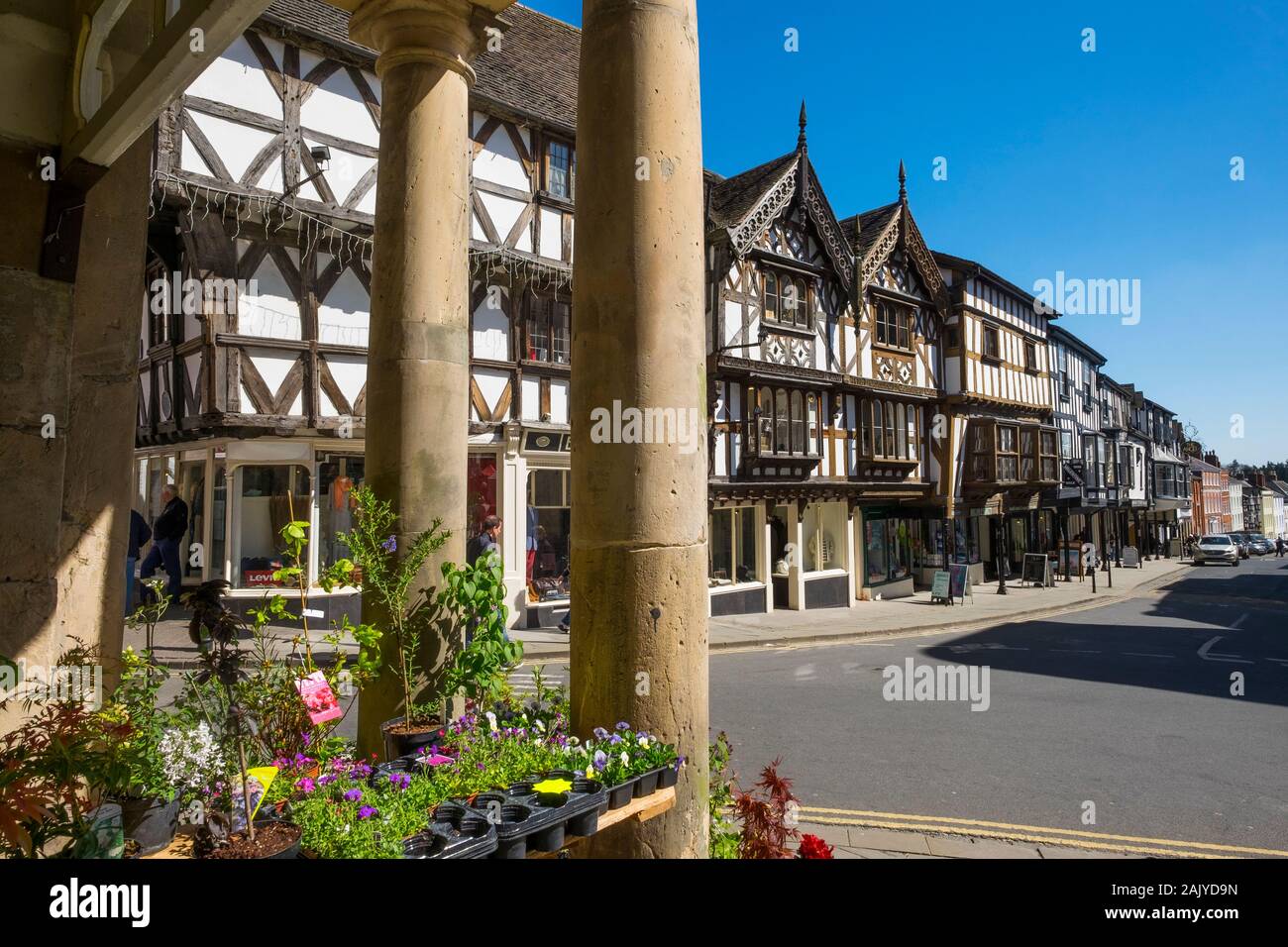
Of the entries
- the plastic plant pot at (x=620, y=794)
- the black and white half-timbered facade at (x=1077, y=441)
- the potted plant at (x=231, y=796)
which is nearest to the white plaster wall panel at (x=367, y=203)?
the potted plant at (x=231, y=796)

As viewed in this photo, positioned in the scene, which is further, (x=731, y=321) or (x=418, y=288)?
(x=731, y=321)

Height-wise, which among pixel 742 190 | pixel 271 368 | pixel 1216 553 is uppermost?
pixel 742 190

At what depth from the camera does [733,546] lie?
63.0 feet

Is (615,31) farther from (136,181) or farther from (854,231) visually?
(854,231)

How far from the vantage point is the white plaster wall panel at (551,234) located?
15.1 m

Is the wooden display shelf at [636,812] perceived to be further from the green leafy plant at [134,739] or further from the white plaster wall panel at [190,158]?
the white plaster wall panel at [190,158]

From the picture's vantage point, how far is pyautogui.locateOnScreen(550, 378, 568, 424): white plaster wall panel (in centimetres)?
1536

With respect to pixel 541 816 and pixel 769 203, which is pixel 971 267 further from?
pixel 541 816

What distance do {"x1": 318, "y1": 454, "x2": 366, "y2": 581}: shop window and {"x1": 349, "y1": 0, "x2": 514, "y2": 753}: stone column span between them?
32.2 ft

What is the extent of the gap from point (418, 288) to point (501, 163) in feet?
37.1

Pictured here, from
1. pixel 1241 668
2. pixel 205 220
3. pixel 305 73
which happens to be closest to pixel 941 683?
pixel 1241 668

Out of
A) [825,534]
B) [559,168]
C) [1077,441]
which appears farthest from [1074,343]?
[559,168]

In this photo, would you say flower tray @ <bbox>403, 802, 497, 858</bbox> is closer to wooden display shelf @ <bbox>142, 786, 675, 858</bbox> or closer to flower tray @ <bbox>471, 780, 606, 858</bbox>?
flower tray @ <bbox>471, 780, 606, 858</bbox>

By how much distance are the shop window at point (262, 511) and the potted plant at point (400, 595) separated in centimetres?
1002
